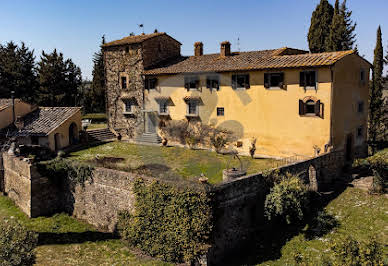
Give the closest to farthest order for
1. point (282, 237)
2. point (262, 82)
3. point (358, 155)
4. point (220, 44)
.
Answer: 1. point (282, 237)
2. point (262, 82)
3. point (358, 155)
4. point (220, 44)

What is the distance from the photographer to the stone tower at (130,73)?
88.6 ft

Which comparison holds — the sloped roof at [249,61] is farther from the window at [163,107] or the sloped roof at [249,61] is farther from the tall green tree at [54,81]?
the tall green tree at [54,81]

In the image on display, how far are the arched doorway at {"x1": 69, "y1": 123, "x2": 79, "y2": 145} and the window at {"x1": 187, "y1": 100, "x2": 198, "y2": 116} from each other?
9267mm

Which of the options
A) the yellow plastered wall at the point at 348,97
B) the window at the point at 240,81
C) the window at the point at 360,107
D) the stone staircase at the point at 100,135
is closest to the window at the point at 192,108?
the window at the point at 240,81

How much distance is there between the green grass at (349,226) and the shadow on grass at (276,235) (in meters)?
0.25

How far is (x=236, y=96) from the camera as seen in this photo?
884 inches

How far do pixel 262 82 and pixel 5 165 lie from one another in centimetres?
1758

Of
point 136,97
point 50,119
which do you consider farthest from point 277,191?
point 50,119

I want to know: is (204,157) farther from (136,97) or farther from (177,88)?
(136,97)

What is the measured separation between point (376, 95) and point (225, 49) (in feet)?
49.9

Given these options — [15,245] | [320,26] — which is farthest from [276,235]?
[320,26]

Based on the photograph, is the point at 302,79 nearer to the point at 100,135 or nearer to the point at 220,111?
the point at 220,111

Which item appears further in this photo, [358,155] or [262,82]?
[358,155]

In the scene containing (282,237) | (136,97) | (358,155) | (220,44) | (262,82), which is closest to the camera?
(282,237)
